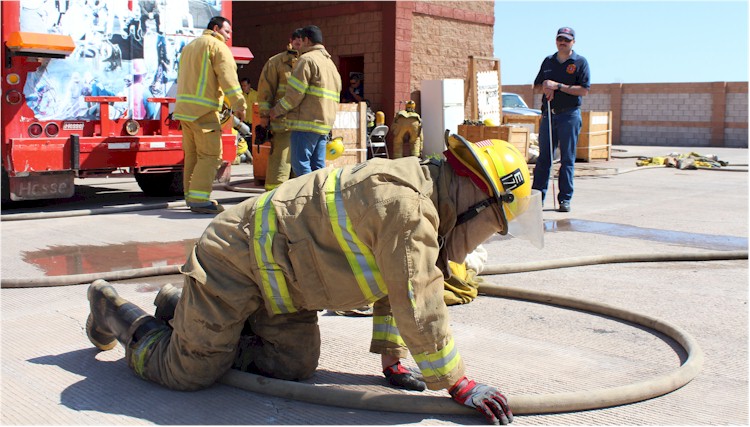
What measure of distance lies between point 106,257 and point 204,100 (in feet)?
8.42

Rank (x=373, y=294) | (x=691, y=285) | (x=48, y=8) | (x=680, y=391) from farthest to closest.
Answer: (x=48, y=8) → (x=691, y=285) → (x=680, y=391) → (x=373, y=294)

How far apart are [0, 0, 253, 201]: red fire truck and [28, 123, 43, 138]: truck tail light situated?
0.03 ft

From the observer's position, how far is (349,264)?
3.25 m

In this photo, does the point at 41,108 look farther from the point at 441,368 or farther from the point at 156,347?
the point at 441,368

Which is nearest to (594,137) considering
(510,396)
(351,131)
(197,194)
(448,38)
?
(448,38)

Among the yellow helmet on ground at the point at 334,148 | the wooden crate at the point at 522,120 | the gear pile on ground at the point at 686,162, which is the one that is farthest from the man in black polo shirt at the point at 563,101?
the wooden crate at the point at 522,120

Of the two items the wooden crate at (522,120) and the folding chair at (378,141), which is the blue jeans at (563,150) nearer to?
the folding chair at (378,141)

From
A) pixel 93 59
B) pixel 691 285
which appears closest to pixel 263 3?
pixel 93 59

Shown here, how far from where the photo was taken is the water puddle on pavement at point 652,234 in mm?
7254

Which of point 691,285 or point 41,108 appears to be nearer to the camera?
point 691,285

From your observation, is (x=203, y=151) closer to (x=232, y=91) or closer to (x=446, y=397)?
(x=232, y=91)

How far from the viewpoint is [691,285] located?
563 centimetres

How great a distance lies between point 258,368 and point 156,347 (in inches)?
17.7

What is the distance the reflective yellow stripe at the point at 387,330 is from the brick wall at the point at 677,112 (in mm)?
28028
